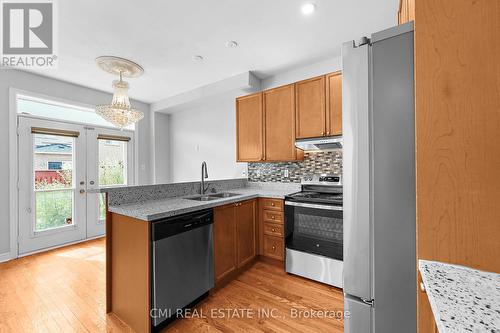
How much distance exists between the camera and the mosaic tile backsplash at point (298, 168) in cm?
285

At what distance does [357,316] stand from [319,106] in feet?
7.28

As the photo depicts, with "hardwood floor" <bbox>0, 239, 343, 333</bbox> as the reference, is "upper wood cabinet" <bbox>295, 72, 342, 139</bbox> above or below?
above

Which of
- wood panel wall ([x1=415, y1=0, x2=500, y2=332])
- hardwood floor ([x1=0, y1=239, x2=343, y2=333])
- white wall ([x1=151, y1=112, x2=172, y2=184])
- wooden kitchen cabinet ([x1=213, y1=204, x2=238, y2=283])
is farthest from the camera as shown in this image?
white wall ([x1=151, y1=112, x2=172, y2=184])

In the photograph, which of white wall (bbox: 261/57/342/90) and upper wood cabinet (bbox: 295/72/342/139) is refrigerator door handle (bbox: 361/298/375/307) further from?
white wall (bbox: 261/57/342/90)

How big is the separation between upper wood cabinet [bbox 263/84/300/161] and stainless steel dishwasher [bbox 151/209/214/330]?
1.44m

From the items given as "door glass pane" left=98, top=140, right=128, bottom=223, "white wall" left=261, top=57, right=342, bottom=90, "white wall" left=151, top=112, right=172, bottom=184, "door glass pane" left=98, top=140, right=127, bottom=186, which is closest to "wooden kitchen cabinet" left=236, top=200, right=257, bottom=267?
"white wall" left=261, top=57, right=342, bottom=90

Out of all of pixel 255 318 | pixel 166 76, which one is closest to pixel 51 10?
pixel 166 76

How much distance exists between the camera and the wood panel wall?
2.13ft

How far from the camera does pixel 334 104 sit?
254 centimetres

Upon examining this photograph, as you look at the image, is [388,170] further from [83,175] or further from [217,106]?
[83,175]

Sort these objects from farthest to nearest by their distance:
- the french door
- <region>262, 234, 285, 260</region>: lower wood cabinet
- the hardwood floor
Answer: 1. the french door
2. <region>262, 234, 285, 260</region>: lower wood cabinet
3. the hardwood floor

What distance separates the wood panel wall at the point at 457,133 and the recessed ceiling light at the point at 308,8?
58.9 inches

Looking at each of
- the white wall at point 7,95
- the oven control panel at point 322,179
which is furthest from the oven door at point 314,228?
the white wall at point 7,95

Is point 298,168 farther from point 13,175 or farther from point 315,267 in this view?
point 13,175
